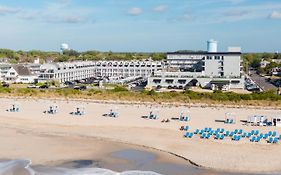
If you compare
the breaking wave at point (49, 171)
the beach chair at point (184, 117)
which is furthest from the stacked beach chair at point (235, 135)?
the breaking wave at point (49, 171)

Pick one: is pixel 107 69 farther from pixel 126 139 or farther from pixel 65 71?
pixel 126 139

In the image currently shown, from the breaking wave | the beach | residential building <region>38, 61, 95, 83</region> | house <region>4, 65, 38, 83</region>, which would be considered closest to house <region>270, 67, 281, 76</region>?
residential building <region>38, 61, 95, 83</region>

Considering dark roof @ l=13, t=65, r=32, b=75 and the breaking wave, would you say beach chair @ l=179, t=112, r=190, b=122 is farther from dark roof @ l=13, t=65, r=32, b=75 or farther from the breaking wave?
dark roof @ l=13, t=65, r=32, b=75

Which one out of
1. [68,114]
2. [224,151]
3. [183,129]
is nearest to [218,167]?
[224,151]

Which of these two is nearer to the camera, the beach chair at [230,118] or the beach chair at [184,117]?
the beach chair at [230,118]

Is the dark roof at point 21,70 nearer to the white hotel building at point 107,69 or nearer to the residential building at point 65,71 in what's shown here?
the residential building at point 65,71

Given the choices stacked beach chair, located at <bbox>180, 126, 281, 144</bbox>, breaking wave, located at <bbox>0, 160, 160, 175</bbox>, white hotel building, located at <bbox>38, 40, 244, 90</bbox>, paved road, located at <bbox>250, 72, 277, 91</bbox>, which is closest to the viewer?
breaking wave, located at <bbox>0, 160, 160, 175</bbox>

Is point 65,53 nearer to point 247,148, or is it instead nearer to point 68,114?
point 68,114
